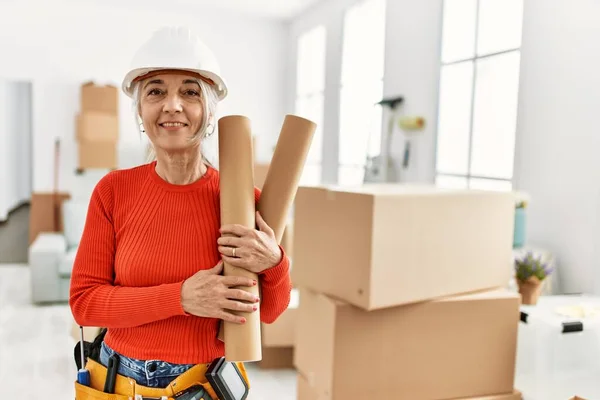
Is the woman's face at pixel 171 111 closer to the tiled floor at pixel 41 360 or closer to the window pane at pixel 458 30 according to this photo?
the tiled floor at pixel 41 360

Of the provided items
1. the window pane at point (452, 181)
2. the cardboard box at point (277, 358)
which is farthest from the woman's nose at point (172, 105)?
the window pane at point (452, 181)

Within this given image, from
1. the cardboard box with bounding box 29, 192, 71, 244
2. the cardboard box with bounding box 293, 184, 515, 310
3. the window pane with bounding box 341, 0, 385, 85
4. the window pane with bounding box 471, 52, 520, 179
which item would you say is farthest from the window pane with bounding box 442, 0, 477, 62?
the cardboard box with bounding box 29, 192, 71, 244

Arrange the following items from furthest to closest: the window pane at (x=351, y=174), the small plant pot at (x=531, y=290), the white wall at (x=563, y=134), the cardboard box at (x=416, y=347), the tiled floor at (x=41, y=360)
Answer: the window pane at (x=351, y=174), the tiled floor at (x=41, y=360), the white wall at (x=563, y=134), the small plant pot at (x=531, y=290), the cardboard box at (x=416, y=347)

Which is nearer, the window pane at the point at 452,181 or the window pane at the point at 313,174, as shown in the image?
the window pane at the point at 452,181

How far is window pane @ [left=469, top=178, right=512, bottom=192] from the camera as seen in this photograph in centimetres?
318

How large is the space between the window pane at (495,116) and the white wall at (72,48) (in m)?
3.65

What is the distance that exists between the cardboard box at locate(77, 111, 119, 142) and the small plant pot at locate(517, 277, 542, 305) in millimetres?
4948

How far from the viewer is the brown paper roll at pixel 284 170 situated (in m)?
1.03

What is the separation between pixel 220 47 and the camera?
6.76 m

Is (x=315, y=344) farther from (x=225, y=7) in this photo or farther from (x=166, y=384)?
(x=225, y=7)

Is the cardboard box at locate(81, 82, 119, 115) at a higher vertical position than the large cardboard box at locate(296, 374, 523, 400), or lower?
higher

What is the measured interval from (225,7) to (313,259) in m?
5.18

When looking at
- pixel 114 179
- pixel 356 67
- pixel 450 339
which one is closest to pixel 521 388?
pixel 450 339

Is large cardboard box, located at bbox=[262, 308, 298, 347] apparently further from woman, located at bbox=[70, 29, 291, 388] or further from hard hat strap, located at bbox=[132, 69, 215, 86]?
hard hat strap, located at bbox=[132, 69, 215, 86]
